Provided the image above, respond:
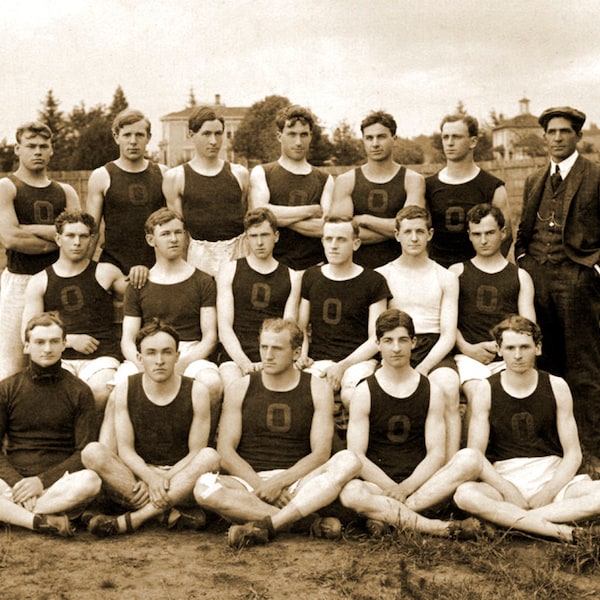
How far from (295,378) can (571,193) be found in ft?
7.64

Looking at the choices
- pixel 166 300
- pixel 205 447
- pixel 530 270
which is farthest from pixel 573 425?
pixel 166 300

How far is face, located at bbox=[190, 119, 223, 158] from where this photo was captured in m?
6.24

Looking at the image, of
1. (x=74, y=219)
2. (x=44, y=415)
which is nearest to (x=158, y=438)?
(x=44, y=415)

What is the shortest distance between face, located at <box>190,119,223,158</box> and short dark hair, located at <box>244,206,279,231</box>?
0.70m

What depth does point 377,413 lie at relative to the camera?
5.01 m

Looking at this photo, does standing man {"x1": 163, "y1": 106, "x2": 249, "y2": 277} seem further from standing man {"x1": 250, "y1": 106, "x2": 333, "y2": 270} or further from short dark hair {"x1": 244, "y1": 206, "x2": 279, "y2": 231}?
short dark hair {"x1": 244, "y1": 206, "x2": 279, "y2": 231}

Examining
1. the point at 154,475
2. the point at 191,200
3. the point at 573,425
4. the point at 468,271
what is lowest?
the point at 154,475

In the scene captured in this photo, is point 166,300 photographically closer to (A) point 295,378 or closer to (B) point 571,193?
(A) point 295,378

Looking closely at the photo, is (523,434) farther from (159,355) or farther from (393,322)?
(159,355)

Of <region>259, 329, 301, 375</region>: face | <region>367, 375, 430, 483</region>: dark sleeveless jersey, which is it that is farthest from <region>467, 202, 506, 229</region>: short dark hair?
<region>259, 329, 301, 375</region>: face

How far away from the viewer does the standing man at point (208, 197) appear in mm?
6277

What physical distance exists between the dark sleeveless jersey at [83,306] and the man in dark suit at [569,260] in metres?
2.91

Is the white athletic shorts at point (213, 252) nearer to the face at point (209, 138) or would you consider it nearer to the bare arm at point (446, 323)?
the face at point (209, 138)

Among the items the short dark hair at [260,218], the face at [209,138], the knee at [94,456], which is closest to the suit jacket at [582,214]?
the short dark hair at [260,218]
